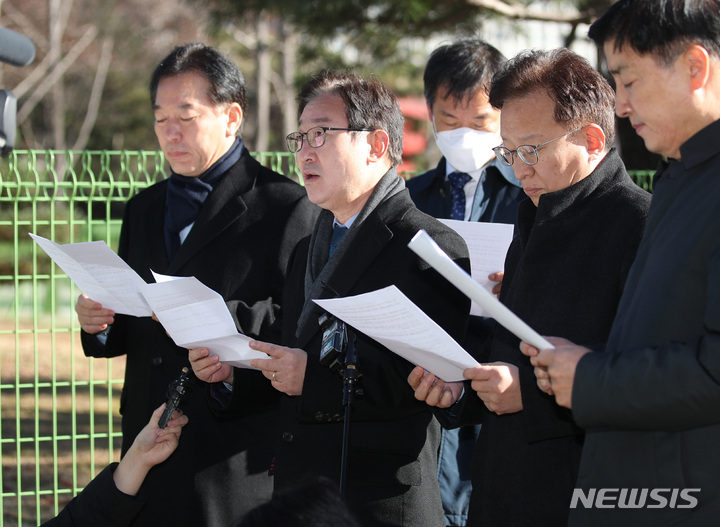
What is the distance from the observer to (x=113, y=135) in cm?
2555

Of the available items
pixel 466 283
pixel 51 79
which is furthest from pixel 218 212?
pixel 51 79

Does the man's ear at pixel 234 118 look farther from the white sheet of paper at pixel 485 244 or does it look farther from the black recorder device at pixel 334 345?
the black recorder device at pixel 334 345

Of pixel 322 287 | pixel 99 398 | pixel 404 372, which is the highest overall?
pixel 322 287

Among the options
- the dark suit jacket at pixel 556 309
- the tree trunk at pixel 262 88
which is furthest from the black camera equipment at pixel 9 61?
the tree trunk at pixel 262 88

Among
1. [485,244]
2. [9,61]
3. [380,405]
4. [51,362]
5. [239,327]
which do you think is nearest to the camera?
[380,405]

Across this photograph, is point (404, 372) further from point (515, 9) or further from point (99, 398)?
point (99, 398)

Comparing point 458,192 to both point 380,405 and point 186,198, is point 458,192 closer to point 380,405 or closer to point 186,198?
point 186,198

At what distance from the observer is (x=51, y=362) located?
639 centimetres

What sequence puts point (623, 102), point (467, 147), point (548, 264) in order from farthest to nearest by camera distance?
point (467, 147) → point (548, 264) → point (623, 102)

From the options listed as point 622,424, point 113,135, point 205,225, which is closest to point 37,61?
point 113,135

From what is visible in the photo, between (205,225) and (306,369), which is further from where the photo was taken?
(205,225)

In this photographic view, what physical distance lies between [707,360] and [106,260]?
1936 millimetres

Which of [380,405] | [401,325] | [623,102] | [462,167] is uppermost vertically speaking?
[623,102]

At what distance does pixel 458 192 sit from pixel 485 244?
2.60 feet
